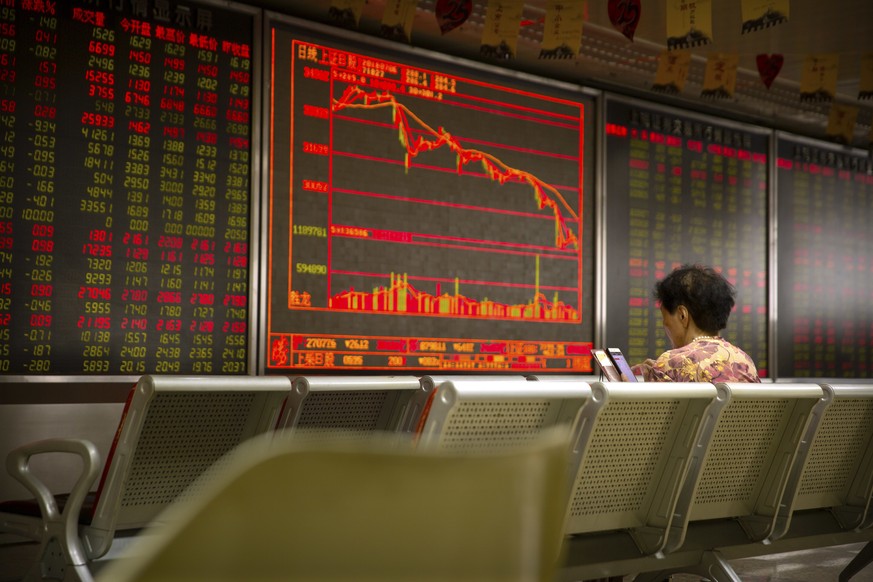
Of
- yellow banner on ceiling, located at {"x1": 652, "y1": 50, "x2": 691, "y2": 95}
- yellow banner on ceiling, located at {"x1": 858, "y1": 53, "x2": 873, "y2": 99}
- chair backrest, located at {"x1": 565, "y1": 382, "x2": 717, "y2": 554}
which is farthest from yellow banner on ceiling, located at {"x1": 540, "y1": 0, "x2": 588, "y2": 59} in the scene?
chair backrest, located at {"x1": 565, "y1": 382, "x2": 717, "y2": 554}

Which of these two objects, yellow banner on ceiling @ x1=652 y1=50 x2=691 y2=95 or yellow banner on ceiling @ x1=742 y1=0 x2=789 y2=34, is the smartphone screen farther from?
yellow banner on ceiling @ x1=652 y1=50 x2=691 y2=95

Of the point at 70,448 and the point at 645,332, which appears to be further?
the point at 645,332

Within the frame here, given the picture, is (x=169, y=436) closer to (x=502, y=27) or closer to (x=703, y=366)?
(x=703, y=366)

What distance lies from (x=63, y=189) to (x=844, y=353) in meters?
5.33

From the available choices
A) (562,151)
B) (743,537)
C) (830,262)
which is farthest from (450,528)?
(830,262)

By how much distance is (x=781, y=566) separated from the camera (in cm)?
430

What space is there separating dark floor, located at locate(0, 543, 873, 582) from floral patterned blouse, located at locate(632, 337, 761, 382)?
130cm

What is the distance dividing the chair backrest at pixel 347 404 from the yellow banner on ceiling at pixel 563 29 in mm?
2494

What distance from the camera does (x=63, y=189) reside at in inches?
159

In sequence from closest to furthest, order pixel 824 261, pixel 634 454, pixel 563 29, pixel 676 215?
pixel 634 454, pixel 563 29, pixel 676 215, pixel 824 261

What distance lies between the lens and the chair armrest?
7.48 ft

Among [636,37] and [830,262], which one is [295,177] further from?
[830,262]

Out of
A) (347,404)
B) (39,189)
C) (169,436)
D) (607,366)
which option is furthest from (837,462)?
(39,189)

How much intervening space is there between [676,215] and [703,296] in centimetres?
292
